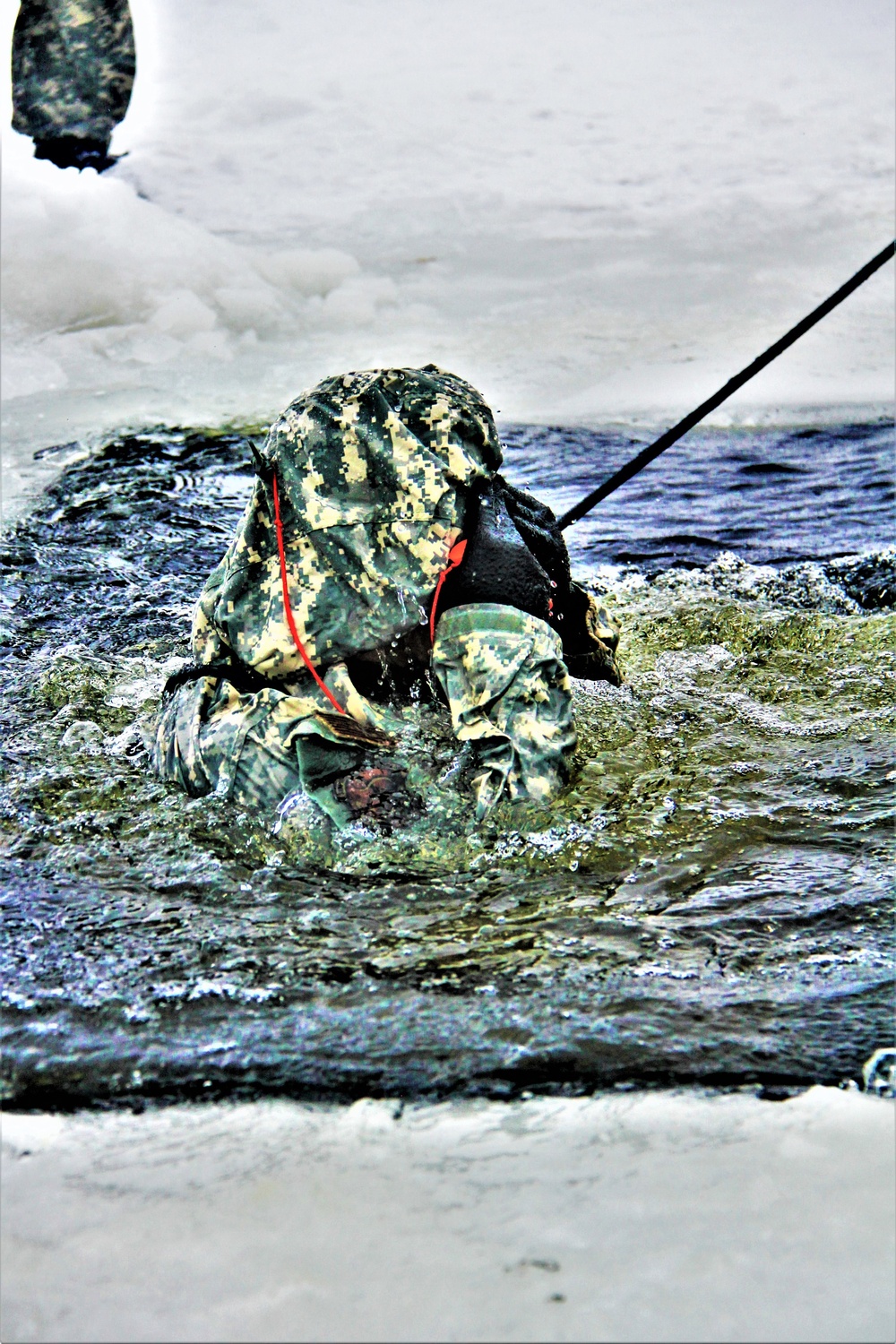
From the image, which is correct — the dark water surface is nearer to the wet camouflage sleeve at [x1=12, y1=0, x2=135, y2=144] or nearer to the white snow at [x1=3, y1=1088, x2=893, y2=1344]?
the white snow at [x1=3, y1=1088, x2=893, y2=1344]

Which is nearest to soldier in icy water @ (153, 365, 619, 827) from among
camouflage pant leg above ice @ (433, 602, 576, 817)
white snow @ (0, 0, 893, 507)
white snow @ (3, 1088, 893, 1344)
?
camouflage pant leg above ice @ (433, 602, 576, 817)

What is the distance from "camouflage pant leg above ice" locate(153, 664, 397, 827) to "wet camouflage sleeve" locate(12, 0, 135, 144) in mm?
5690

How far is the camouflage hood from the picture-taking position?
2600 mm

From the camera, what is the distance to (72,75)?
24.2ft

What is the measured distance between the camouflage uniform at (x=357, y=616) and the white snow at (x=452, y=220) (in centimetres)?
289

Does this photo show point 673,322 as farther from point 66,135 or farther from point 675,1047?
point 675,1047

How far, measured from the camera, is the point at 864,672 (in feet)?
11.8

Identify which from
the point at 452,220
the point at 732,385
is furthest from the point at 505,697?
the point at 452,220

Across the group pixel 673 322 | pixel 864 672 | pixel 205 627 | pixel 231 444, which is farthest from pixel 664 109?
pixel 205 627

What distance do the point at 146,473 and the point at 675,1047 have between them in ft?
12.5

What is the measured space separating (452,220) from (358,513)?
Result: 5553 millimetres

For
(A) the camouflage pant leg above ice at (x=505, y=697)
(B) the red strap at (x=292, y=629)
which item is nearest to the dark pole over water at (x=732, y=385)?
(A) the camouflage pant leg above ice at (x=505, y=697)

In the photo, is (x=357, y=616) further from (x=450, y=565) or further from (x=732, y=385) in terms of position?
(x=732, y=385)

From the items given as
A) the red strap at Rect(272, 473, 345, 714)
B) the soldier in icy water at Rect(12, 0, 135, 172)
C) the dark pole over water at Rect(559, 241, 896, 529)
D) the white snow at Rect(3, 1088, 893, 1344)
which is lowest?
the white snow at Rect(3, 1088, 893, 1344)
